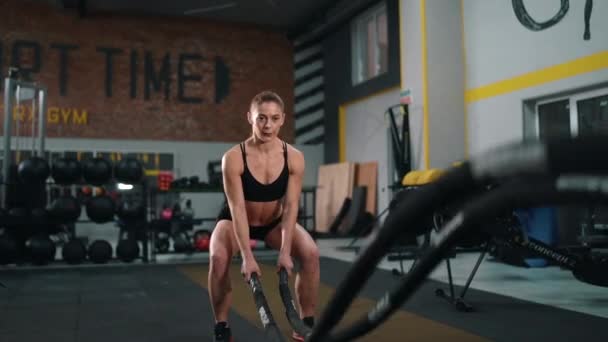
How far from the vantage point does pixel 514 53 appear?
6.17 meters

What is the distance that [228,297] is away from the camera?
2281 mm

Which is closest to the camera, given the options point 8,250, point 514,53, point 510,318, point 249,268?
point 249,268

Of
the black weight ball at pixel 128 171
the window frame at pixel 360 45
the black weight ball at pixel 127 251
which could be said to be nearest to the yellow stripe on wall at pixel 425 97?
the window frame at pixel 360 45

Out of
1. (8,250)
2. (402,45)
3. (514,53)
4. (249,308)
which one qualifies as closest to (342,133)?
(402,45)

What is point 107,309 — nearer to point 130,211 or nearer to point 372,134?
point 130,211

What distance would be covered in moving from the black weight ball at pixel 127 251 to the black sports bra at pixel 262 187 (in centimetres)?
361

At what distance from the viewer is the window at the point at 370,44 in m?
9.08

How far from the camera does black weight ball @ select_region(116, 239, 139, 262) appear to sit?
18.2ft

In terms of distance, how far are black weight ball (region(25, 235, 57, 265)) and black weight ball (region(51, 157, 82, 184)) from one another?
0.60 metres

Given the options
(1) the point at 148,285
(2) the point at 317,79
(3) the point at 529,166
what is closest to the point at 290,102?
(2) the point at 317,79

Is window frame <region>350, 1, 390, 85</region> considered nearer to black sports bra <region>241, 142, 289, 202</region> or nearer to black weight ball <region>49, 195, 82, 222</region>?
black weight ball <region>49, 195, 82, 222</region>

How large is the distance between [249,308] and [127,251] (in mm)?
2764

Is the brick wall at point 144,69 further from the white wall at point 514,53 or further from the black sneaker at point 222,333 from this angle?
the black sneaker at point 222,333

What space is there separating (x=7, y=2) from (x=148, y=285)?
7219 millimetres
